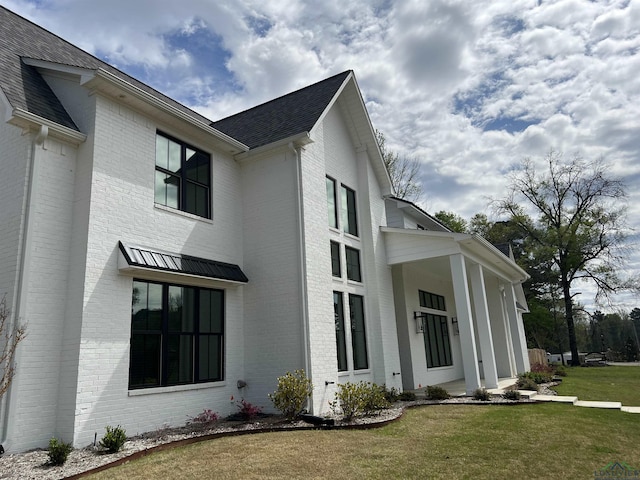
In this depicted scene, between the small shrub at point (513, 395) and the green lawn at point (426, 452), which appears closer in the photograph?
the green lawn at point (426, 452)

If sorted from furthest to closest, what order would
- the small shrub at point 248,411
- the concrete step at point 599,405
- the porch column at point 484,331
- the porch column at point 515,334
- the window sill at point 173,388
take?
the porch column at point 515,334
the porch column at point 484,331
the concrete step at point 599,405
the small shrub at point 248,411
the window sill at point 173,388

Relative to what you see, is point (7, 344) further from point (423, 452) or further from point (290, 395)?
point (423, 452)

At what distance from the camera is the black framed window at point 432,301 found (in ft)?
55.1

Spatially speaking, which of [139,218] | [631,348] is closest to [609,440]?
[139,218]

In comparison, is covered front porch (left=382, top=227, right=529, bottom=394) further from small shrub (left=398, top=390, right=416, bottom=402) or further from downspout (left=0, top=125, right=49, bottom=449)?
downspout (left=0, top=125, right=49, bottom=449)

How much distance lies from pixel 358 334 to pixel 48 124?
8.68m

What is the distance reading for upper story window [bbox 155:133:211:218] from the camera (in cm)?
951

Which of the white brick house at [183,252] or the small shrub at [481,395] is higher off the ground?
the white brick house at [183,252]

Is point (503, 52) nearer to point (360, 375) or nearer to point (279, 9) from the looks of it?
point (279, 9)

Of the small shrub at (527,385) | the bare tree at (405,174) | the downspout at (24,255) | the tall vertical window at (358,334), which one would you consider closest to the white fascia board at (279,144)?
the tall vertical window at (358,334)

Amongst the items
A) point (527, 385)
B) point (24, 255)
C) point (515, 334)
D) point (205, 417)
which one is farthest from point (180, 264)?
point (515, 334)

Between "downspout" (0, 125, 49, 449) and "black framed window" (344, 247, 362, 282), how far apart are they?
25.1 ft

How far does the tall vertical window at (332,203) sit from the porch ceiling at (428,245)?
82.9 inches

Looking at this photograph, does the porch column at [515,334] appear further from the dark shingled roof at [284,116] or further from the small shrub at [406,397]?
the dark shingled roof at [284,116]
